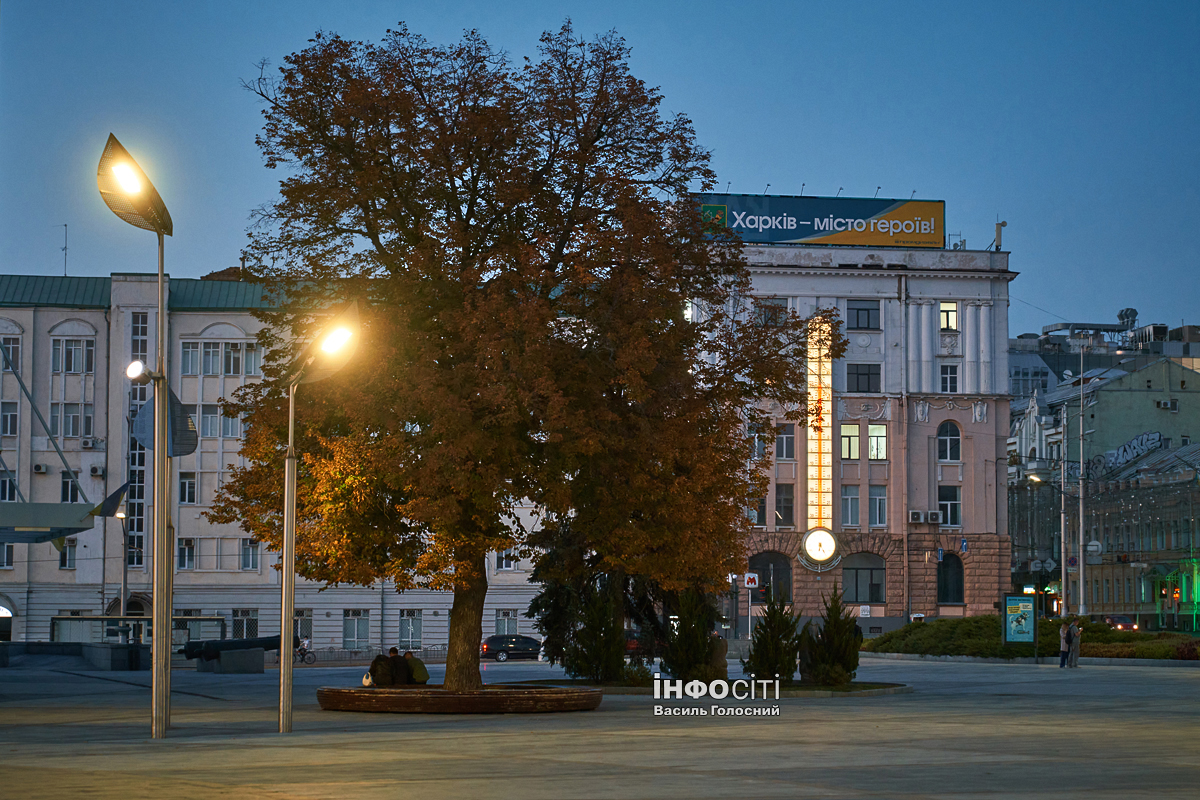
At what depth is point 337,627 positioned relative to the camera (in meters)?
74.7

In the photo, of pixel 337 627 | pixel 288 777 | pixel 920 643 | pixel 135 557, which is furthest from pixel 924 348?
pixel 288 777

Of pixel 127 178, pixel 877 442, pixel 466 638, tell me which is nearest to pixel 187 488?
pixel 877 442

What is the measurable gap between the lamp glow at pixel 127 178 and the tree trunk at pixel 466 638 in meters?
9.68

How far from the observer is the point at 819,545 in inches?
1938

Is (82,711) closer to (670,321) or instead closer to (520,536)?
(520,536)

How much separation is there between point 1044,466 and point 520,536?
279ft

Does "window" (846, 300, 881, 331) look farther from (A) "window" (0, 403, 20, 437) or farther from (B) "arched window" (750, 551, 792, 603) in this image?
(A) "window" (0, 403, 20, 437)

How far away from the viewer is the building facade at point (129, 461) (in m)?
73.2

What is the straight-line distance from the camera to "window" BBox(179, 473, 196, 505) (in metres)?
74.9

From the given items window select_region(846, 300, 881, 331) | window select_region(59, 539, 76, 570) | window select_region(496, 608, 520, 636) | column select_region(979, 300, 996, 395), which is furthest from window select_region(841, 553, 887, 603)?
window select_region(59, 539, 76, 570)

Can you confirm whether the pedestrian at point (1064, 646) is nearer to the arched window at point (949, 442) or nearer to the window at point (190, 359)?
the arched window at point (949, 442)

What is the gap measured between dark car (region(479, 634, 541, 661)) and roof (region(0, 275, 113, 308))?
2669cm

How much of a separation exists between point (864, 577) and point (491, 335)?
5825 centimetres

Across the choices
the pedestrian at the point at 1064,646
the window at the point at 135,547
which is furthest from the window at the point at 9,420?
the pedestrian at the point at 1064,646
